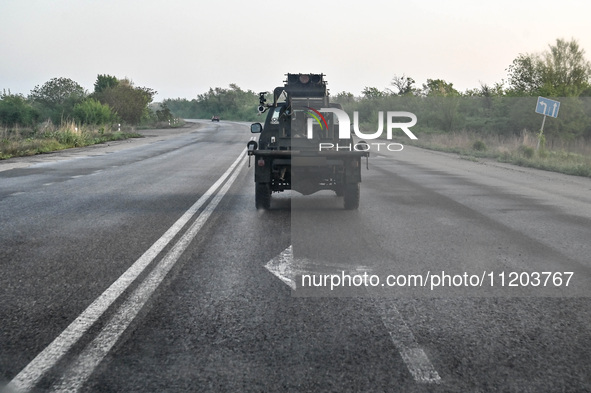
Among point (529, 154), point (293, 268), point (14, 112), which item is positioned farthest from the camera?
point (14, 112)

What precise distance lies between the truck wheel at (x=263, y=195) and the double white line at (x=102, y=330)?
9.14ft

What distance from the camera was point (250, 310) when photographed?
445 cm

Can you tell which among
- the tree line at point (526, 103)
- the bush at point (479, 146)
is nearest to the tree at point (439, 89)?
the tree line at point (526, 103)

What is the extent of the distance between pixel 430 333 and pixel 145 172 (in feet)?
46.2

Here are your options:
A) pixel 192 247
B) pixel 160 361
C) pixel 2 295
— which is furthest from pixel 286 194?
pixel 160 361

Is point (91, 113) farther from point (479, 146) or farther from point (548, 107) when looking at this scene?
point (548, 107)

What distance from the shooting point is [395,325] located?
4121 millimetres

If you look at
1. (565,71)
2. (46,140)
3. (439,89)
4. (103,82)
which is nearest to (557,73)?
(565,71)

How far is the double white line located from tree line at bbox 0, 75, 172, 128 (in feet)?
122

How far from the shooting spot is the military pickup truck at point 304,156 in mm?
9414

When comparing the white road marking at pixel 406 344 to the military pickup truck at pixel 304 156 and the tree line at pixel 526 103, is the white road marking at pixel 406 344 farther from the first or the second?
the tree line at pixel 526 103

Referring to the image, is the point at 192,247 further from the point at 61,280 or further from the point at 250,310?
the point at 250,310

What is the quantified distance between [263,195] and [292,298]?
499 cm

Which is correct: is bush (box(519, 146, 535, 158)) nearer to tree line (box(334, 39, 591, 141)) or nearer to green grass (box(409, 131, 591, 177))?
green grass (box(409, 131, 591, 177))
